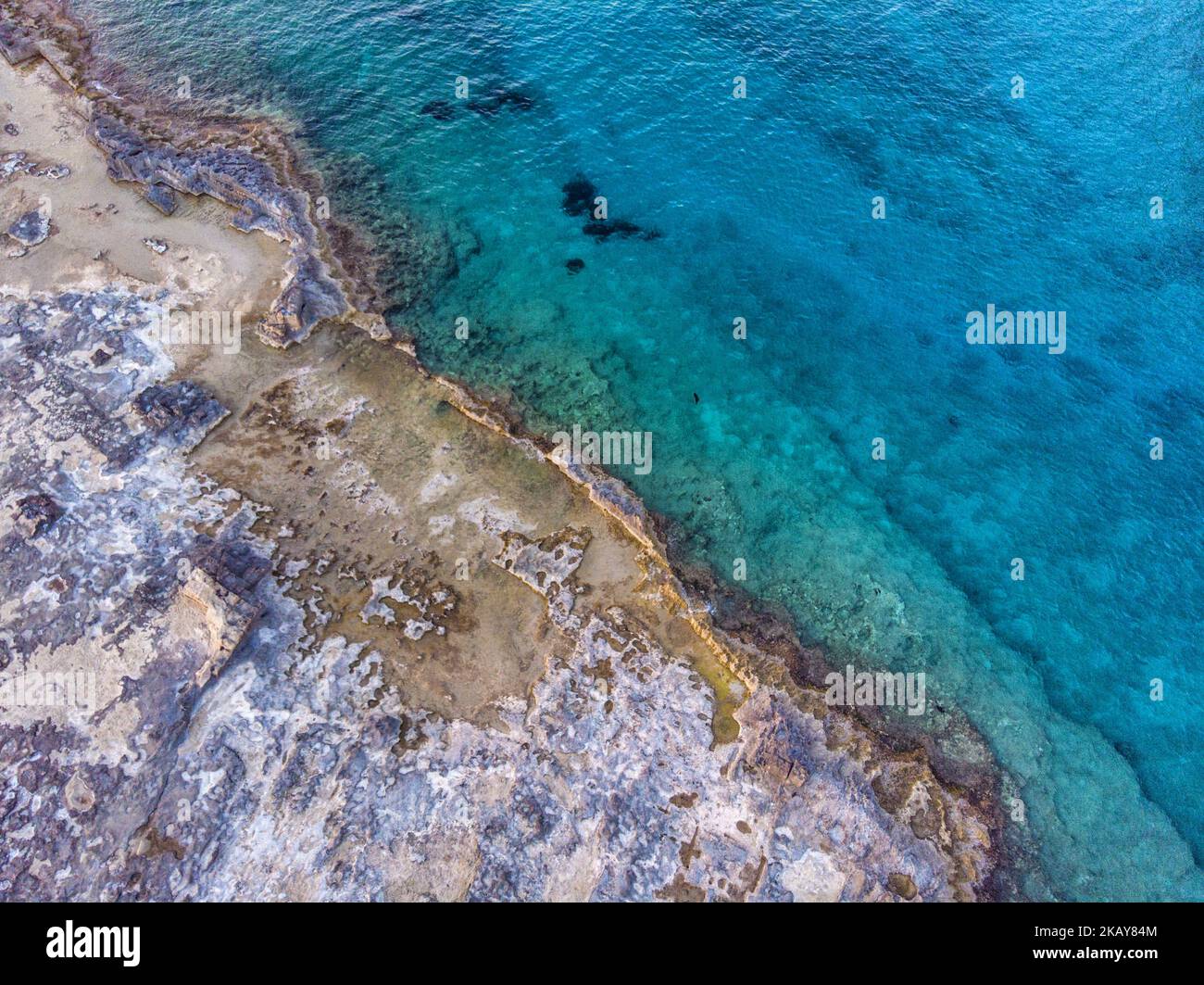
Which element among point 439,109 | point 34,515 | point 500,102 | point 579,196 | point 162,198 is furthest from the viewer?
point 500,102

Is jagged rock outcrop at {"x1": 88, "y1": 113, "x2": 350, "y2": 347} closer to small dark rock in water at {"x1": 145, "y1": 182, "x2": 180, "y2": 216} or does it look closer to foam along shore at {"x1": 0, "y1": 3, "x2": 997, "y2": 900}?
small dark rock in water at {"x1": 145, "y1": 182, "x2": 180, "y2": 216}

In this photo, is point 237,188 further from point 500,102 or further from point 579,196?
point 579,196

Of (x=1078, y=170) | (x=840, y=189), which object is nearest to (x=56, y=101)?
(x=840, y=189)

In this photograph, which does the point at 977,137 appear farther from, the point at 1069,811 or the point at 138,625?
the point at 138,625

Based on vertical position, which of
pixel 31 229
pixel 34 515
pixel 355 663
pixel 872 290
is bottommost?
pixel 355 663

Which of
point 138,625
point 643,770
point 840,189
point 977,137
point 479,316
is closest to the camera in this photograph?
point 643,770

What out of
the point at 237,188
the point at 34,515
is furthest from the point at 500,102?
the point at 34,515
